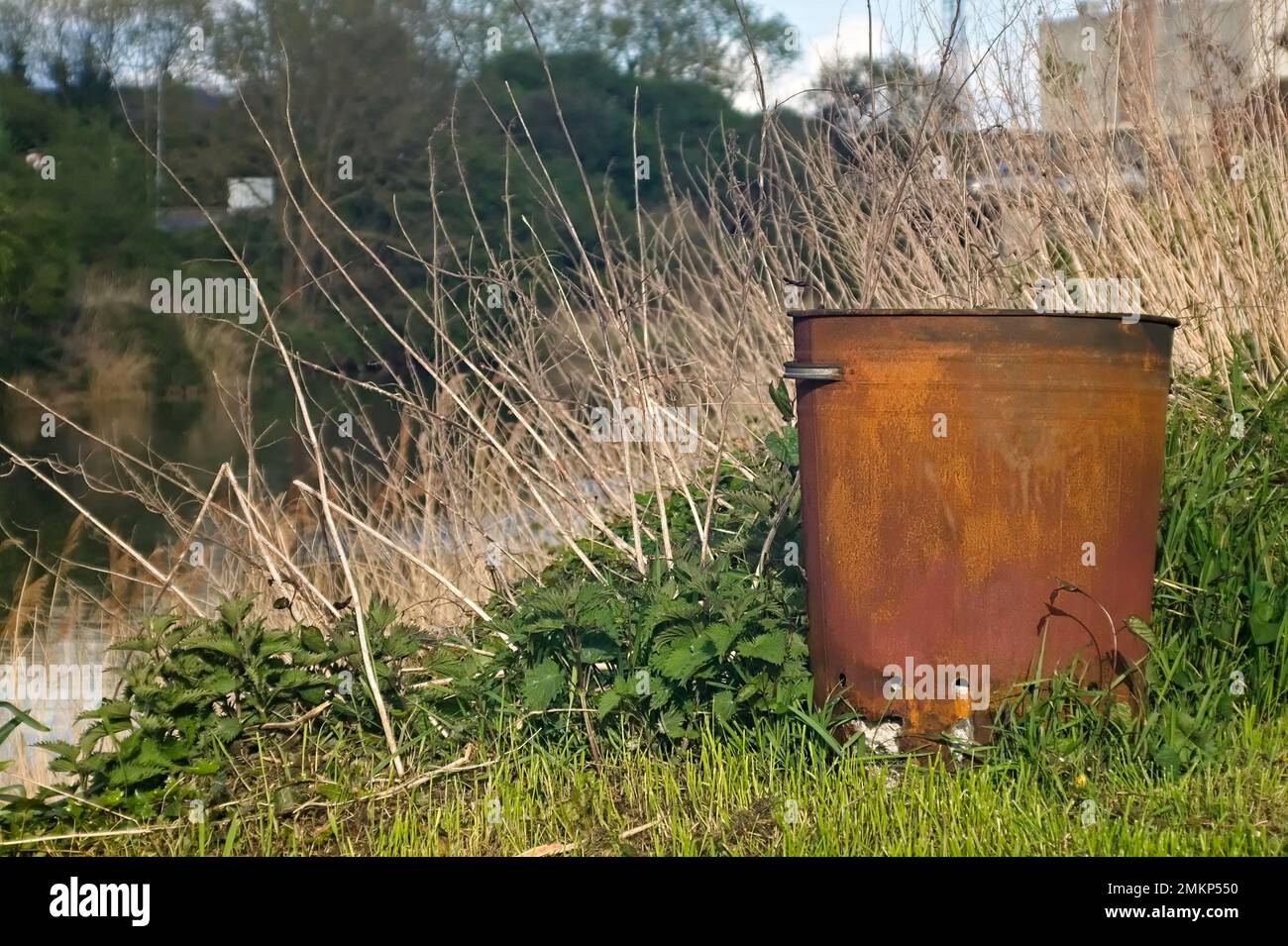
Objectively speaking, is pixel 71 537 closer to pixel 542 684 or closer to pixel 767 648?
pixel 542 684

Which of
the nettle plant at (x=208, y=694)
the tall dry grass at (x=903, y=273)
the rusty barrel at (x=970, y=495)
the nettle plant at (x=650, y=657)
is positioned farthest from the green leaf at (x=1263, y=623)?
the nettle plant at (x=208, y=694)

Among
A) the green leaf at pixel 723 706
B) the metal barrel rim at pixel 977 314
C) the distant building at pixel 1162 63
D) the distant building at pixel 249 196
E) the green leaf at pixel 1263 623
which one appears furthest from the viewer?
the distant building at pixel 249 196

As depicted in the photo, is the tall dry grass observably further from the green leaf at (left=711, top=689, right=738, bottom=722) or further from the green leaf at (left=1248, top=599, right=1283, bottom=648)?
the green leaf at (left=1248, top=599, right=1283, bottom=648)

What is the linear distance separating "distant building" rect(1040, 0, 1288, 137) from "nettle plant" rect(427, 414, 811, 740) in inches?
123

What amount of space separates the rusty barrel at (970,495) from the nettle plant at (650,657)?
0.22 meters

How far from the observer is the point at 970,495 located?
10.0 ft

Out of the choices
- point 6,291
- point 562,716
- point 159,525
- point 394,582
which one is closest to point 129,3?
point 6,291

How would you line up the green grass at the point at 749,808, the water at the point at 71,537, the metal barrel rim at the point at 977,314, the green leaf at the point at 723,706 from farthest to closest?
the water at the point at 71,537, the green leaf at the point at 723,706, the metal barrel rim at the point at 977,314, the green grass at the point at 749,808

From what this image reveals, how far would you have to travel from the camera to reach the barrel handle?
3.11 meters

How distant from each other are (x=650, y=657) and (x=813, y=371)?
829 millimetres

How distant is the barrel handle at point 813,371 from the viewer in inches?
123

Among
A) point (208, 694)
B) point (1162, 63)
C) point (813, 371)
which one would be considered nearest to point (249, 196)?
point (1162, 63)

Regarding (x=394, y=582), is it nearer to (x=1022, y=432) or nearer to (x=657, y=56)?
(x=1022, y=432)

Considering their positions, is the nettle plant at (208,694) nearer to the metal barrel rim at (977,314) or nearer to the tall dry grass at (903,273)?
the tall dry grass at (903,273)
